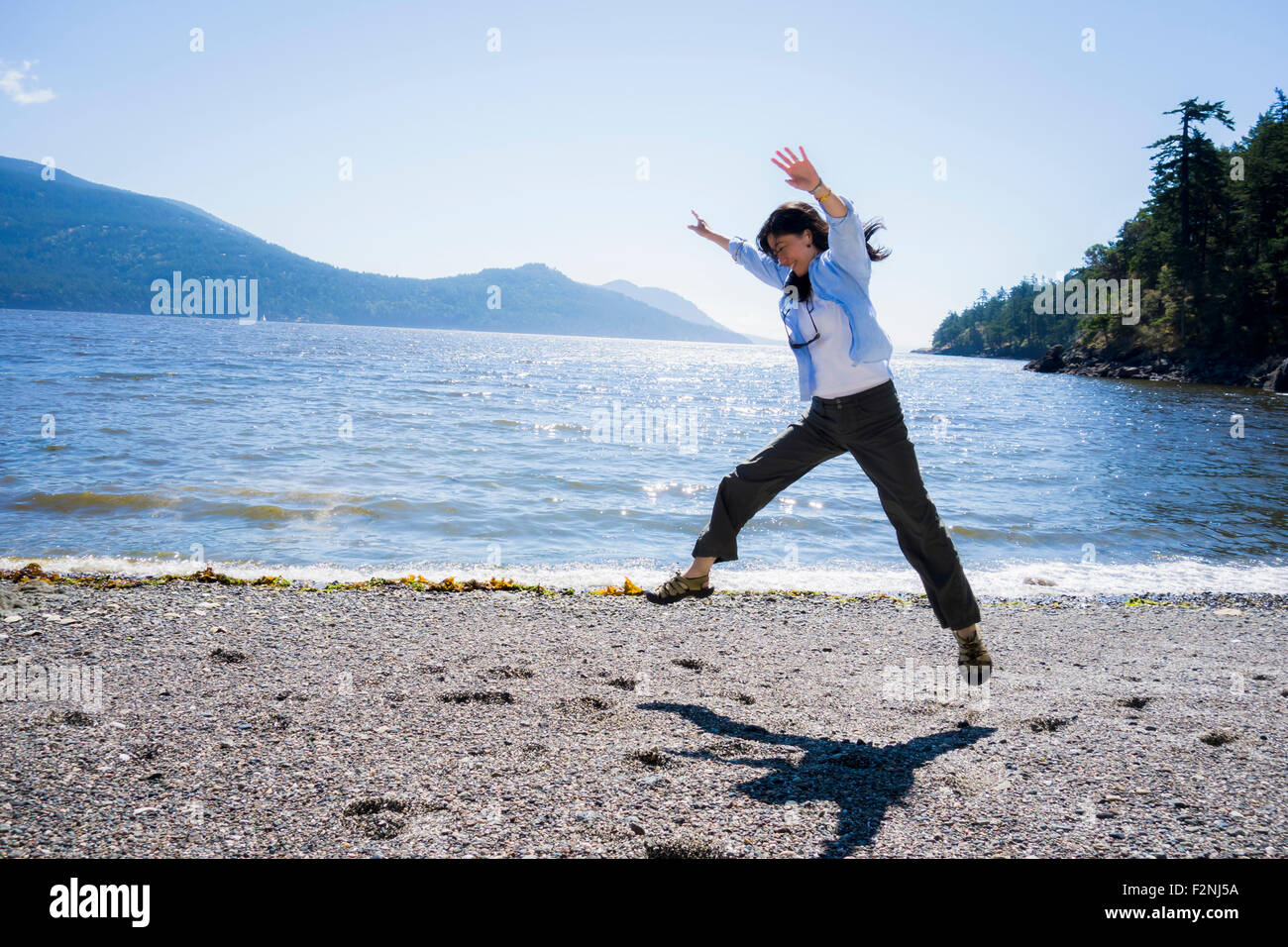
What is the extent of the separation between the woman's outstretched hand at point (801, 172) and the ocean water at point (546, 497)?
5687mm

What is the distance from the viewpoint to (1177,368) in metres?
64.9

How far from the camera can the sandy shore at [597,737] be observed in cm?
282

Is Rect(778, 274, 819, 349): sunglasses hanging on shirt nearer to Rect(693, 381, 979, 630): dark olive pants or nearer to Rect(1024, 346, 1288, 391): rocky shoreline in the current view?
Rect(693, 381, 979, 630): dark olive pants

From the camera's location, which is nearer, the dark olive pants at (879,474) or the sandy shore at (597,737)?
the sandy shore at (597,737)

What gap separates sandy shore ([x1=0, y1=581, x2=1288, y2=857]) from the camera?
2.82 meters

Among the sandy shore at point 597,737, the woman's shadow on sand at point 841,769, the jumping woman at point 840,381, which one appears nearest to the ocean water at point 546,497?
the sandy shore at point 597,737

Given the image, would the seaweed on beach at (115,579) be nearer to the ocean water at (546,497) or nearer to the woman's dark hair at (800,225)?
the ocean water at (546,497)

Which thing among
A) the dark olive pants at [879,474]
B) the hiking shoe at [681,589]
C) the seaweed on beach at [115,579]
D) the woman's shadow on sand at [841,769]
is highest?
the dark olive pants at [879,474]

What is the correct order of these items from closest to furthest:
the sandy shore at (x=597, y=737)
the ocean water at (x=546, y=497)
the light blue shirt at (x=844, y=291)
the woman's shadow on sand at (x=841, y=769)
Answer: the sandy shore at (x=597, y=737) → the woman's shadow on sand at (x=841, y=769) → the light blue shirt at (x=844, y=291) → the ocean water at (x=546, y=497)

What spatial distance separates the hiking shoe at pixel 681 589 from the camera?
4898mm

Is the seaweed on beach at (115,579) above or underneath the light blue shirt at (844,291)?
underneath

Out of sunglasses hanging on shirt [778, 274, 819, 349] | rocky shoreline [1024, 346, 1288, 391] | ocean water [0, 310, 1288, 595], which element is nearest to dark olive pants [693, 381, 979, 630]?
sunglasses hanging on shirt [778, 274, 819, 349]

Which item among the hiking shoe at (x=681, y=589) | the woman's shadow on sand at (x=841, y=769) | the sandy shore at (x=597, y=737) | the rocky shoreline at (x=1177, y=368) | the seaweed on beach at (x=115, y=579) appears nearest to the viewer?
the sandy shore at (x=597, y=737)
